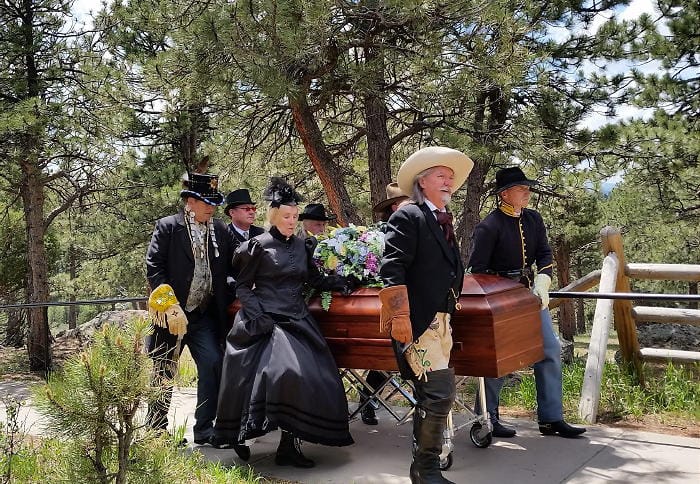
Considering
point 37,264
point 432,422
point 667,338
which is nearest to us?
point 432,422

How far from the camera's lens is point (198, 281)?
477cm

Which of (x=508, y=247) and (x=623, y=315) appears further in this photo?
(x=623, y=315)

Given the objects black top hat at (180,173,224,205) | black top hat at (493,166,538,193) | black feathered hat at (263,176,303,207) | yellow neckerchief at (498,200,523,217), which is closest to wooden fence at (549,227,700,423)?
yellow neckerchief at (498,200,523,217)

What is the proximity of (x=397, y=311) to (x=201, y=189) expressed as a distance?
220 centimetres

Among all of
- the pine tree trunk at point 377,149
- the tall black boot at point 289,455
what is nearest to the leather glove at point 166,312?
the tall black boot at point 289,455

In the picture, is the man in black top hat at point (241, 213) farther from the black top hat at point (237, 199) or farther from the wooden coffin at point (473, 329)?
the wooden coffin at point (473, 329)

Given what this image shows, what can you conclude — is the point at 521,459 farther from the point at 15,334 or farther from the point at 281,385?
the point at 15,334

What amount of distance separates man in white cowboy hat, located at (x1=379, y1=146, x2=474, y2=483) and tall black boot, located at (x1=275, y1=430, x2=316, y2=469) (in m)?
0.93

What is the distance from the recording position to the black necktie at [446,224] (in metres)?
3.53

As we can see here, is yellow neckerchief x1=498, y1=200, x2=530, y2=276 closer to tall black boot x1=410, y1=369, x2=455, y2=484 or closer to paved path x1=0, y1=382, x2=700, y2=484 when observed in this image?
paved path x1=0, y1=382, x2=700, y2=484

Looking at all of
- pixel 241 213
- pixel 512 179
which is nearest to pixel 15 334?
pixel 241 213

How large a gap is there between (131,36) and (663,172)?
382 inches

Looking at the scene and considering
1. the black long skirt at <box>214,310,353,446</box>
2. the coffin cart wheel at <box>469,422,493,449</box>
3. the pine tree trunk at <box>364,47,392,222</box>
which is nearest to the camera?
the black long skirt at <box>214,310,353,446</box>

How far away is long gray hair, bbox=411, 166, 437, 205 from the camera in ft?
11.8
